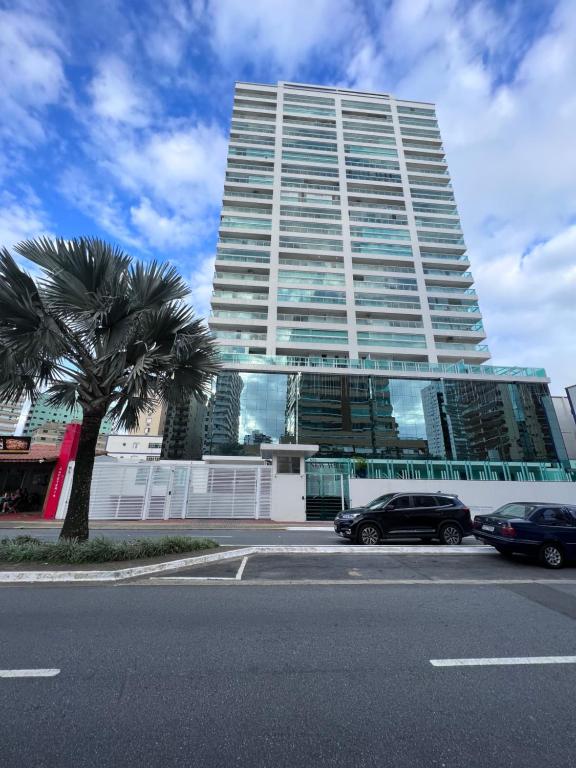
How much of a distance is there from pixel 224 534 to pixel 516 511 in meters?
9.71

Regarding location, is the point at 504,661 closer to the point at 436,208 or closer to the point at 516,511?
the point at 516,511

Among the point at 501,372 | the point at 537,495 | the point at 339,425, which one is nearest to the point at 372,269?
the point at 501,372

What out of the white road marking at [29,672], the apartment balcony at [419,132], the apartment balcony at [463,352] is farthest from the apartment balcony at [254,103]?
the white road marking at [29,672]

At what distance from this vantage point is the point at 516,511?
9094mm

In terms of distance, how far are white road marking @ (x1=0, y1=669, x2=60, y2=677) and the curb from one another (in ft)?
9.70

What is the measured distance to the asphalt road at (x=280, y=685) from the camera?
88.7 inches

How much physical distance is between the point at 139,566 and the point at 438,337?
4540cm

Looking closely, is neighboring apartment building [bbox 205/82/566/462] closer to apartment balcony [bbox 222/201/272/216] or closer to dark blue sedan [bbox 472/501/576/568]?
apartment balcony [bbox 222/201/272/216]

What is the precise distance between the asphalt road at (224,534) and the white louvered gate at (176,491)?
110 inches

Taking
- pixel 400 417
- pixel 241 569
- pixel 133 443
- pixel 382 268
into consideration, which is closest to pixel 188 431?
pixel 133 443

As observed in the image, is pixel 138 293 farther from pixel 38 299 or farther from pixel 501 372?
pixel 501 372

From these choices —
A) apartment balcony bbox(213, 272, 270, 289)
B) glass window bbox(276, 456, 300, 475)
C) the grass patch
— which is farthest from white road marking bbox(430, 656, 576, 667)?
apartment balcony bbox(213, 272, 270, 289)

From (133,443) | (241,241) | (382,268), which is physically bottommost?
(133,443)

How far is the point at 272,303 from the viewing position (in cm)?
4378
